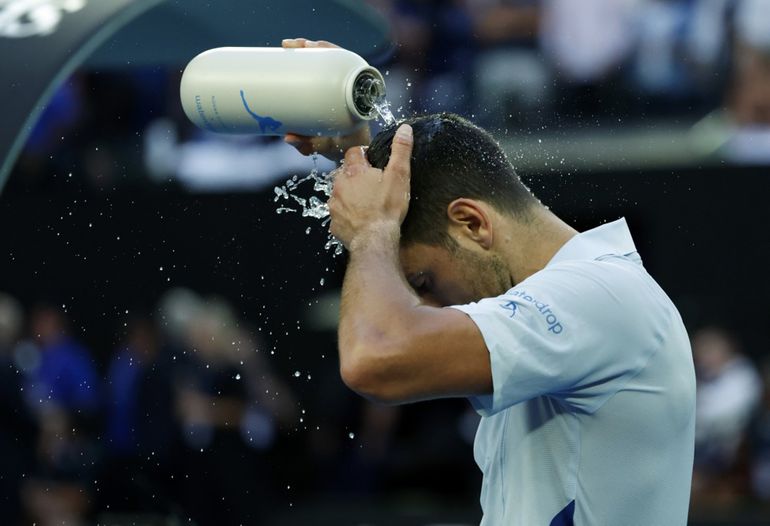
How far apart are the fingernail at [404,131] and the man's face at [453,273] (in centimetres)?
25

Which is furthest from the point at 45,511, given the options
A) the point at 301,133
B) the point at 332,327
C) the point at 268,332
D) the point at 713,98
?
the point at 301,133

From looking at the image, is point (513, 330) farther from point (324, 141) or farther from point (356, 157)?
point (324, 141)

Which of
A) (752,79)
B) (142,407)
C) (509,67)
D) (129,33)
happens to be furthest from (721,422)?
(129,33)

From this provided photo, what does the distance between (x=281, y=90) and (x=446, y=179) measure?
16.7 inches

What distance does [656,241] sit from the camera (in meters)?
10.2

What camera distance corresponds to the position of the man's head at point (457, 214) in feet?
10.1

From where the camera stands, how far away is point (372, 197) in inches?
120

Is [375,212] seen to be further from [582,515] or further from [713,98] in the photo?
[713,98]

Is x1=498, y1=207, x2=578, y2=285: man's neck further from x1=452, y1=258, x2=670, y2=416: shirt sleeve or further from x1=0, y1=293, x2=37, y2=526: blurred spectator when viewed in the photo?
x1=0, y1=293, x2=37, y2=526: blurred spectator

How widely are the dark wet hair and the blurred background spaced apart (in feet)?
18.5

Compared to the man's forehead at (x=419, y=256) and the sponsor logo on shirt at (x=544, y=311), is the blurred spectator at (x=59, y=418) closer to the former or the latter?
the man's forehead at (x=419, y=256)

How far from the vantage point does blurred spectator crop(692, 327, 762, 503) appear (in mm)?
8953

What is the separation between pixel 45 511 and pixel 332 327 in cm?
328

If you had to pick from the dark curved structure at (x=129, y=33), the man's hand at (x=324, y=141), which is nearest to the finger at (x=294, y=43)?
the man's hand at (x=324, y=141)
